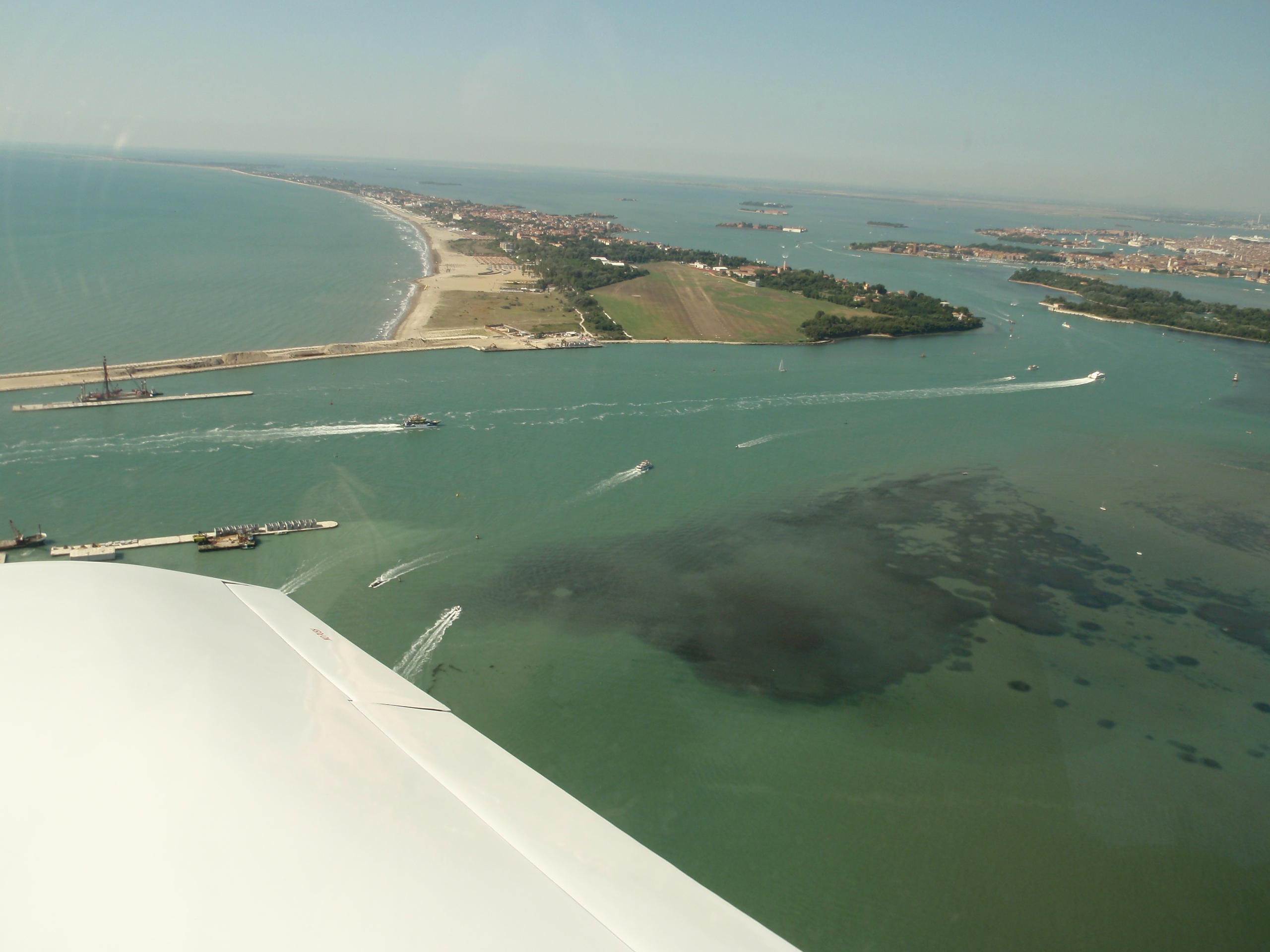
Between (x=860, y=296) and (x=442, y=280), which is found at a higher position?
(x=860, y=296)

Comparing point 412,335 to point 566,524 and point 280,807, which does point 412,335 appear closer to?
point 566,524

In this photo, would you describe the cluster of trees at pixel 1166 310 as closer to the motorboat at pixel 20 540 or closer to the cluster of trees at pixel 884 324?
the cluster of trees at pixel 884 324

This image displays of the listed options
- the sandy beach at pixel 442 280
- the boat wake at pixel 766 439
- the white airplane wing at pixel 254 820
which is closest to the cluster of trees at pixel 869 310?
the boat wake at pixel 766 439

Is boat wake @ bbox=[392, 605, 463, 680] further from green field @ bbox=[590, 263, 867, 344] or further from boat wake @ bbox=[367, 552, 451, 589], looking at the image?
green field @ bbox=[590, 263, 867, 344]

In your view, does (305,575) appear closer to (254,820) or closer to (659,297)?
(254,820)

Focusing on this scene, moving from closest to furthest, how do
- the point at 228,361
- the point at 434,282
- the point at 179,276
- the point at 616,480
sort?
the point at 616,480
the point at 228,361
the point at 179,276
the point at 434,282

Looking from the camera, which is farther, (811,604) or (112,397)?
(112,397)

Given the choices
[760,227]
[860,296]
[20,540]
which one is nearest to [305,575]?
[20,540]
